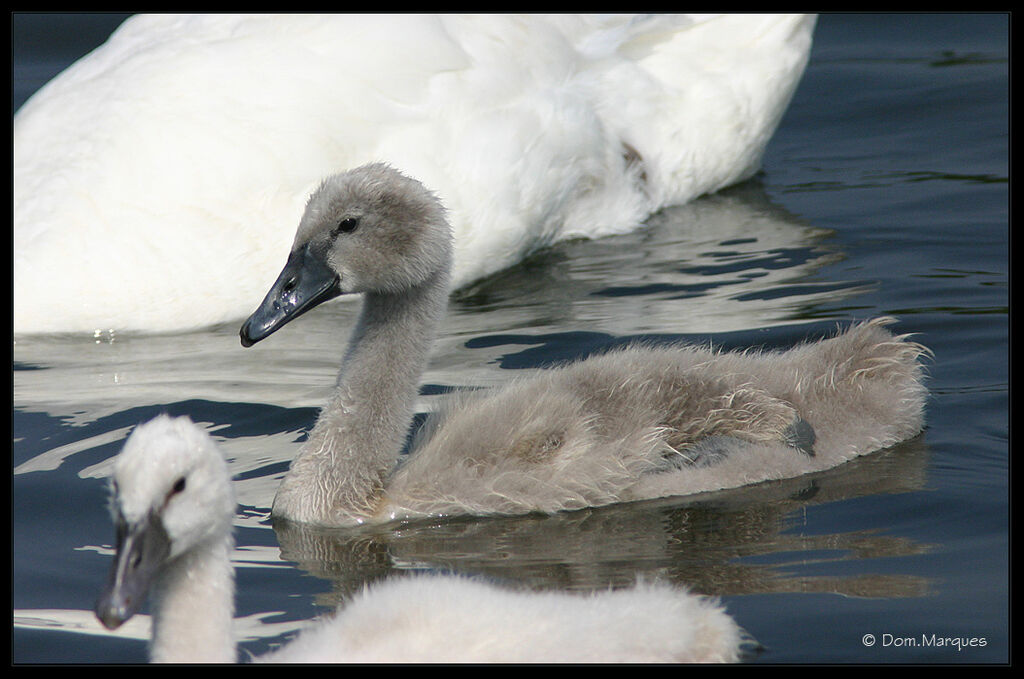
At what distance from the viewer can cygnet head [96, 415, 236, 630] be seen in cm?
409

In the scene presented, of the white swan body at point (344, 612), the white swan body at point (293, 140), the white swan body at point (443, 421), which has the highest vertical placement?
the white swan body at point (293, 140)

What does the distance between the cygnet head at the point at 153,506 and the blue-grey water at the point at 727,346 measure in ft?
2.22

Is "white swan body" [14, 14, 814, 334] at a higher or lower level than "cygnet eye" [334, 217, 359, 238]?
higher

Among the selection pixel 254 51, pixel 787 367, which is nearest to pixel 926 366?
pixel 787 367

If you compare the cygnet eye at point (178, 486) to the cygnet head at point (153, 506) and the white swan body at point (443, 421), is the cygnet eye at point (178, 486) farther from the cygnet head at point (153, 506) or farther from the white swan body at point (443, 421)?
the white swan body at point (443, 421)

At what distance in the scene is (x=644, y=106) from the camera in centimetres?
870

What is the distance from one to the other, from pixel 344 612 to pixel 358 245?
1.70 m

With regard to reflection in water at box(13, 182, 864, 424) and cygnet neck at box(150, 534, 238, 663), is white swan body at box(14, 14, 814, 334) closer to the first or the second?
reflection in water at box(13, 182, 864, 424)

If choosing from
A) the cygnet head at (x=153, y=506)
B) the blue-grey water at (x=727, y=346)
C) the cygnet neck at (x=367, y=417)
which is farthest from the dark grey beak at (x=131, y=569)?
the cygnet neck at (x=367, y=417)

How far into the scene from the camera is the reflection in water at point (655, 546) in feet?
16.8

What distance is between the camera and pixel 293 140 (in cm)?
738

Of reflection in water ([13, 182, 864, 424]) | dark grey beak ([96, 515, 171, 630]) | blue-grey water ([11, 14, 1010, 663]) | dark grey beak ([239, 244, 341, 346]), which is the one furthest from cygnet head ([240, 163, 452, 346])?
dark grey beak ([96, 515, 171, 630])

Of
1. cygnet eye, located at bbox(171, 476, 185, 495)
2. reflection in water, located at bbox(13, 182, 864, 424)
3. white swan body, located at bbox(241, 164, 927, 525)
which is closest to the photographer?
cygnet eye, located at bbox(171, 476, 185, 495)

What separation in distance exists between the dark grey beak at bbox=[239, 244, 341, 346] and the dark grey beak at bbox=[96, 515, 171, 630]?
163cm
